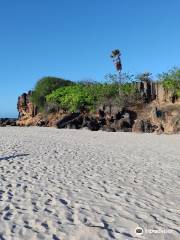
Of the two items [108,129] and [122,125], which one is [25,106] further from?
[122,125]

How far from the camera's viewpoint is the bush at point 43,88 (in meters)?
70.6

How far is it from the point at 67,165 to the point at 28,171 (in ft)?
6.48

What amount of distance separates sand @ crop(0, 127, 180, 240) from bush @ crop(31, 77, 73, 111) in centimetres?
5548

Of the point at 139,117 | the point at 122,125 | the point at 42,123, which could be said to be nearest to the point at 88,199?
the point at 122,125

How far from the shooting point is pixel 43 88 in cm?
7219

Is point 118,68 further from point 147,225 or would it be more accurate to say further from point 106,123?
point 147,225

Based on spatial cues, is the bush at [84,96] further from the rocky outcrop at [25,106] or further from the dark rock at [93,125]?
the dark rock at [93,125]

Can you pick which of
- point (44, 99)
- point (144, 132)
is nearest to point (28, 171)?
point (144, 132)

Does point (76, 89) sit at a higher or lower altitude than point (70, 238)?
higher

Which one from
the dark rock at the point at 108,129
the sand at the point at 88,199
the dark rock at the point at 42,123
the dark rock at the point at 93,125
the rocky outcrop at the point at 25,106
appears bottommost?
the sand at the point at 88,199

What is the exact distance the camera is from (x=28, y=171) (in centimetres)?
1290

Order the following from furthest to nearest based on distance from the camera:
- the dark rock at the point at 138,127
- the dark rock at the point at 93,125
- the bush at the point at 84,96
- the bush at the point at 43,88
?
the bush at the point at 43,88 < the bush at the point at 84,96 < the dark rock at the point at 93,125 < the dark rock at the point at 138,127

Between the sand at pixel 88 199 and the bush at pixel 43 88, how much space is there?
55.5 meters

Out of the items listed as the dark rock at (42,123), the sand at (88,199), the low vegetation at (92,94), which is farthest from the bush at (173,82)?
the sand at (88,199)
